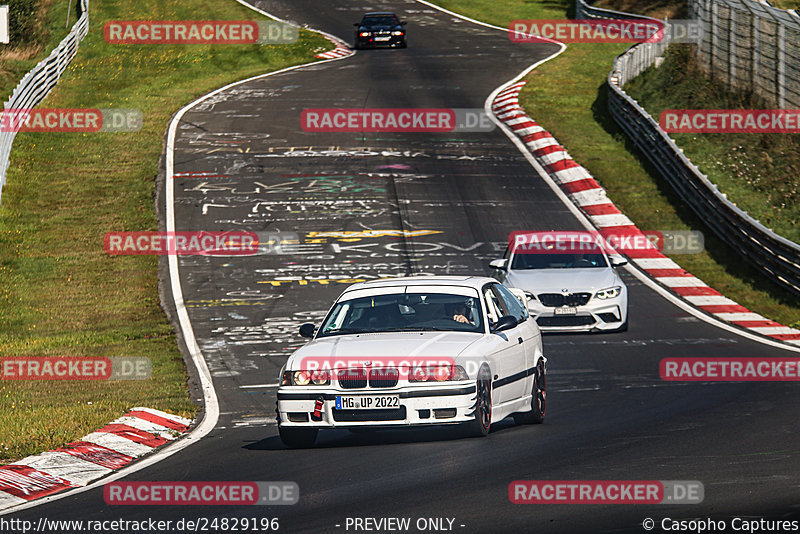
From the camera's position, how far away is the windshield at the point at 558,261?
19.8 m

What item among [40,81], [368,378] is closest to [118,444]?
[368,378]

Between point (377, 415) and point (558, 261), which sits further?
point (558, 261)

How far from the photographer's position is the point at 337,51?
49219mm

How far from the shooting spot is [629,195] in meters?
28.9

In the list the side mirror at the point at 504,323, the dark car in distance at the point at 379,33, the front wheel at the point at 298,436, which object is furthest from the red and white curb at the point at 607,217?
the dark car in distance at the point at 379,33

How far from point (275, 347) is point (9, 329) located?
4.81 meters

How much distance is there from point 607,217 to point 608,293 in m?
8.52

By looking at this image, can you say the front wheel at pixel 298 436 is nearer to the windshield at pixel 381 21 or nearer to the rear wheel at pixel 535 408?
the rear wheel at pixel 535 408

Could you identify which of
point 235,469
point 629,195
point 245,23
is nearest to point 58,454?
point 235,469

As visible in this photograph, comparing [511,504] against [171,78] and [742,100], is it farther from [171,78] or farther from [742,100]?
[171,78]

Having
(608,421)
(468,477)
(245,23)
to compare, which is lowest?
(245,23)

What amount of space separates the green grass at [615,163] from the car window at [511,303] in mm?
9057

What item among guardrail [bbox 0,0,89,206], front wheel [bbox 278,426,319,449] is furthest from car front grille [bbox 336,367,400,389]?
guardrail [bbox 0,0,89,206]

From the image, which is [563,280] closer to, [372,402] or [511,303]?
[511,303]
